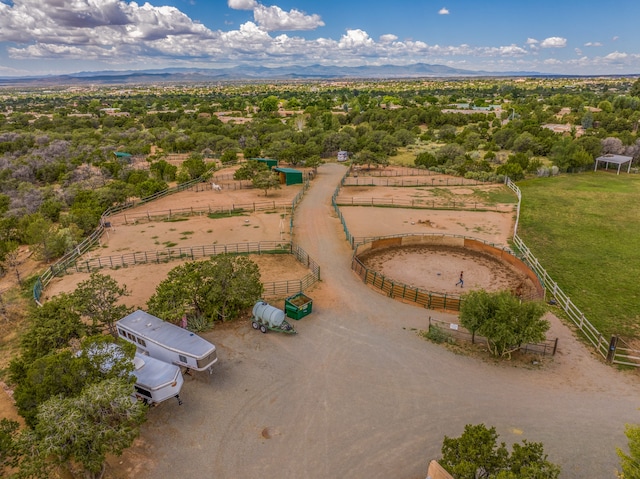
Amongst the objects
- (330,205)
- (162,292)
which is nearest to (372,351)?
(162,292)

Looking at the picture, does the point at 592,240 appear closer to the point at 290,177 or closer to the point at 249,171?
the point at 290,177

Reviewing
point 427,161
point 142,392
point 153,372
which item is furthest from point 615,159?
point 142,392

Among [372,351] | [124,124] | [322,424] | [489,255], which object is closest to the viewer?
[322,424]

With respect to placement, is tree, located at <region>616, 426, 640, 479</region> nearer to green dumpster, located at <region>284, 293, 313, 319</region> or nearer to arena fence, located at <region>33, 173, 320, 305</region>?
green dumpster, located at <region>284, 293, 313, 319</region>

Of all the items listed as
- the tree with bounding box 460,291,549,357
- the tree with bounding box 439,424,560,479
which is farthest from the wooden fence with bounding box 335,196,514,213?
the tree with bounding box 439,424,560,479

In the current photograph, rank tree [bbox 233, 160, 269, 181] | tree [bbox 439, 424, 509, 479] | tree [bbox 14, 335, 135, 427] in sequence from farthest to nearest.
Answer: tree [bbox 233, 160, 269, 181] → tree [bbox 14, 335, 135, 427] → tree [bbox 439, 424, 509, 479]

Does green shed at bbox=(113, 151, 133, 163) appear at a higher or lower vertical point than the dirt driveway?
higher

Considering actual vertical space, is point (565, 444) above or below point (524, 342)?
below

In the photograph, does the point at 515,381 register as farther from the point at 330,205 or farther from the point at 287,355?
the point at 330,205
